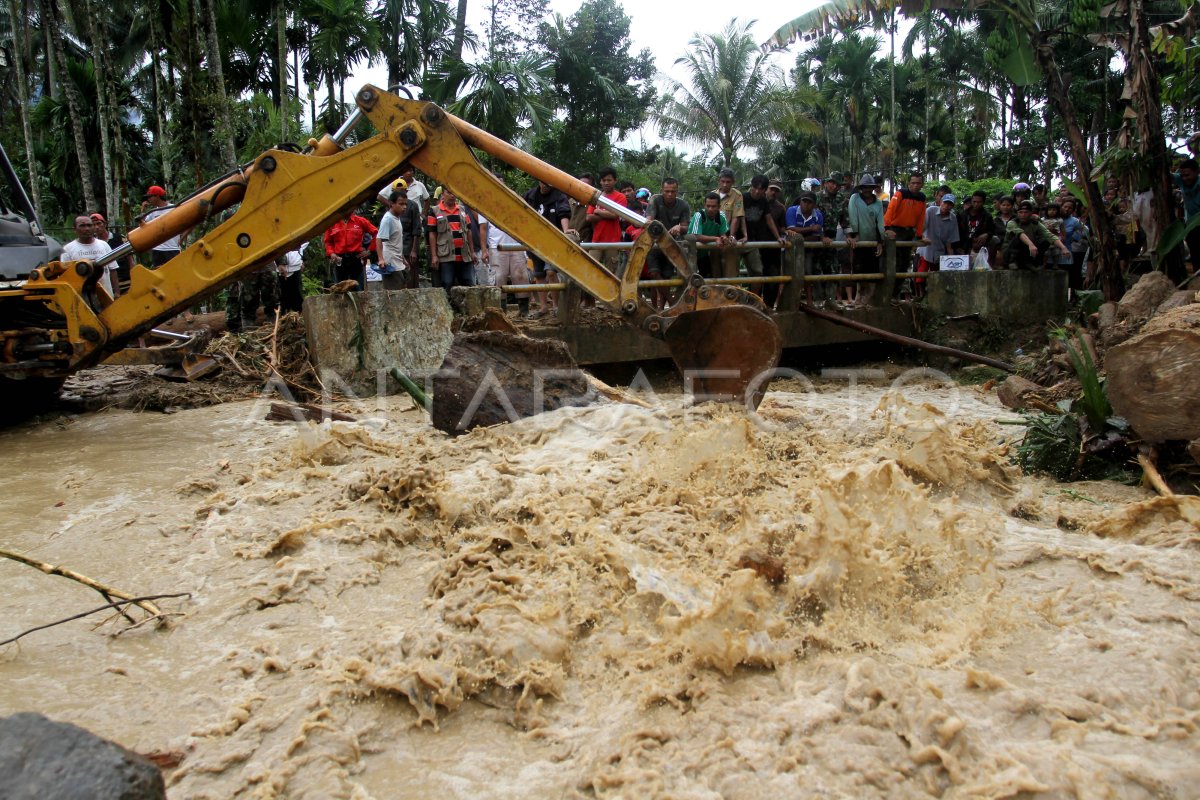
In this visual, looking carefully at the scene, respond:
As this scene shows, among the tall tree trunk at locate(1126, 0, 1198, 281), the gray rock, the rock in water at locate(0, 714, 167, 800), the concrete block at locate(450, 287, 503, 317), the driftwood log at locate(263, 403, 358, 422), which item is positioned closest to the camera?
the rock in water at locate(0, 714, 167, 800)

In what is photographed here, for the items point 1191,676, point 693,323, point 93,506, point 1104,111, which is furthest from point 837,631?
point 1104,111

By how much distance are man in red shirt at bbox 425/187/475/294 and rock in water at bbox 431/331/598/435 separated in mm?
3331

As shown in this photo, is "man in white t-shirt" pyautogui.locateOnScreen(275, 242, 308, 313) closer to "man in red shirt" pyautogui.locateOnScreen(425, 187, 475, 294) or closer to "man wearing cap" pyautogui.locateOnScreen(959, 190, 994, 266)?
"man in red shirt" pyautogui.locateOnScreen(425, 187, 475, 294)

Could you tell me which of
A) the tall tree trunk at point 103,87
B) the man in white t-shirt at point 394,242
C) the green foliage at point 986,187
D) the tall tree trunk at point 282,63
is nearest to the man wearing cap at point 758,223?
the man in white t-shirt at point 394,242

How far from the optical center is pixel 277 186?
21.1 feet

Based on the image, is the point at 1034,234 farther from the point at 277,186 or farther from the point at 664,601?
the point at 664,601

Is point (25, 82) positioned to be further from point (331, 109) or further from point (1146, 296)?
point (1146, 296)

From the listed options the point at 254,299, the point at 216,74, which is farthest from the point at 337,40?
the point at 254,299

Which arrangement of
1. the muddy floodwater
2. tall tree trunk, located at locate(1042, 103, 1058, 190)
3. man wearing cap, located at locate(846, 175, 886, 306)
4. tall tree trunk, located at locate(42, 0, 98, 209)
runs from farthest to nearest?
tall tree trunk, located at locate(1042, 103, 1058, 190), tall tree trunk, located at locate(42, 0, 98, 209), man wearing cap, located at locate(846, 175, 886, 306), the muddy floodwater

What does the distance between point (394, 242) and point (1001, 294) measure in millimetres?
7122

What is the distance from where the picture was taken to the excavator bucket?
5973mm

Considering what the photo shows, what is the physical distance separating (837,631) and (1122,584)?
1276 mm

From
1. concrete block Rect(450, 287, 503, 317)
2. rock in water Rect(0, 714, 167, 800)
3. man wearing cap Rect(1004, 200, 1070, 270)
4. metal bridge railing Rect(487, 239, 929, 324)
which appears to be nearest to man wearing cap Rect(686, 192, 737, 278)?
metal bridge railing Rect(487, 239, 929, 324)

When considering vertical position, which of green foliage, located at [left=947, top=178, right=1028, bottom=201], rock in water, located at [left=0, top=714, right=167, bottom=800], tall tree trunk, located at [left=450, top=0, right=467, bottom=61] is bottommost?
rock in water, located at [left=0, top=714, right=167, bottom=800]
